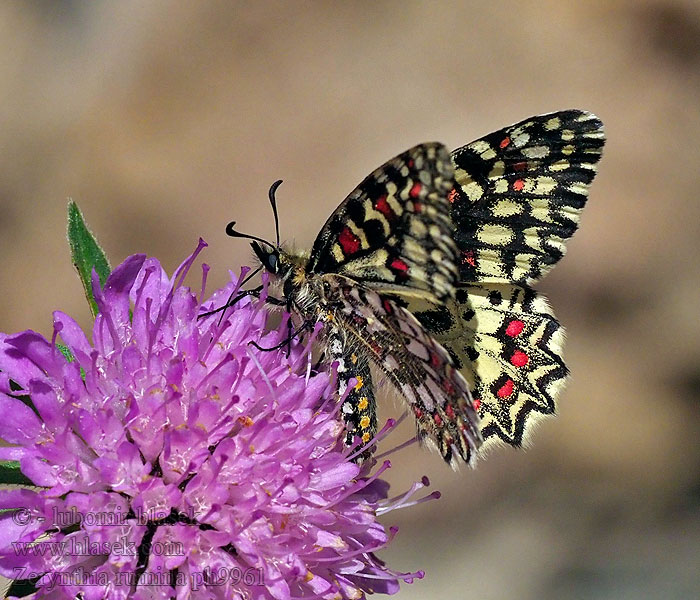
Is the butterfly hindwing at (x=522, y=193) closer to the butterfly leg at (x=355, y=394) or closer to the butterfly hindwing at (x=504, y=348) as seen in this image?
the butterfly hindwing at (x=504, y=348)

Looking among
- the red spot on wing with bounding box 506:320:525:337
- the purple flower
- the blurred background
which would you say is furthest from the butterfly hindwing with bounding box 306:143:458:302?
the blurred background

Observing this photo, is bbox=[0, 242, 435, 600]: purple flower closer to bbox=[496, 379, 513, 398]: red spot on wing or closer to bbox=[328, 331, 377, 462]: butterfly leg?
bbox=[328, 331, 377, 462]: butterfly leg

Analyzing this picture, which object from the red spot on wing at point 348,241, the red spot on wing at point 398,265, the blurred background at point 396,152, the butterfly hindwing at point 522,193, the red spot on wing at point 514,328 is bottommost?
the red spot on wing at point 398,265

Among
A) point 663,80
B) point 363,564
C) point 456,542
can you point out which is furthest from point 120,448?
point 663,80

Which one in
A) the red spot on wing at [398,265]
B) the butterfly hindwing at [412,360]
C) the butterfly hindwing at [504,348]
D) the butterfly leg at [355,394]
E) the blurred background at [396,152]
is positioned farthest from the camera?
the blurred background at [396,152]

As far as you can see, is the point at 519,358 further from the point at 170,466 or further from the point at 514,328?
the point at 170,466

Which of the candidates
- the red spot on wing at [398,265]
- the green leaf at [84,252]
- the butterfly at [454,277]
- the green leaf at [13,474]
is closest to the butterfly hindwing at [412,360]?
the butterfly at [454,277]

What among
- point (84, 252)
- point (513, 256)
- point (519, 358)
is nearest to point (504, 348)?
point (519, 358)
